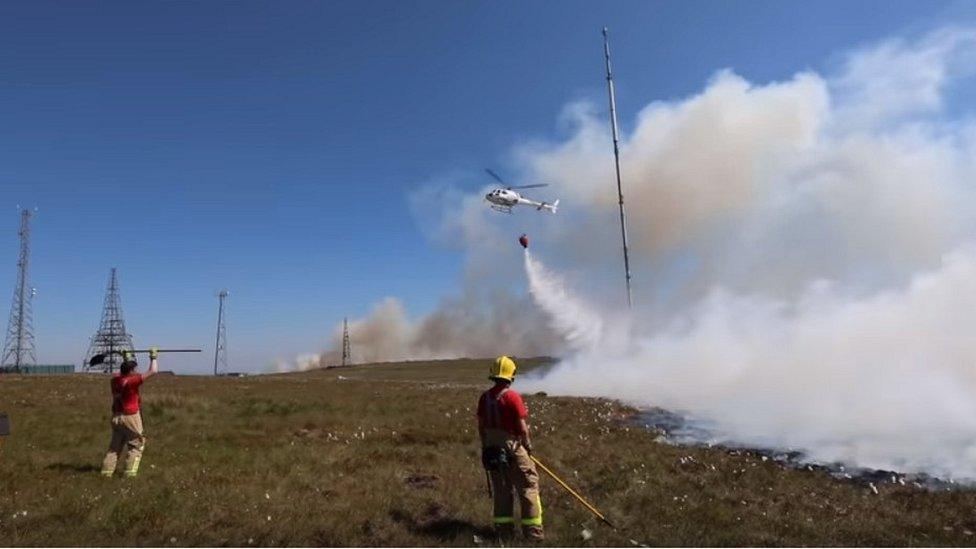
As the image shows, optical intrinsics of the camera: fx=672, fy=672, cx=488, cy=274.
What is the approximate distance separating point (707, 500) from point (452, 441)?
9.02m

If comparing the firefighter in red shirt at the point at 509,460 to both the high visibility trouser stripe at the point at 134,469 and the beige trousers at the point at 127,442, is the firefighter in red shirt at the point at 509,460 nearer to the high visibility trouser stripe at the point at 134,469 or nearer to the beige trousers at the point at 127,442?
the high visibility trouser stripe at the point at 134,469

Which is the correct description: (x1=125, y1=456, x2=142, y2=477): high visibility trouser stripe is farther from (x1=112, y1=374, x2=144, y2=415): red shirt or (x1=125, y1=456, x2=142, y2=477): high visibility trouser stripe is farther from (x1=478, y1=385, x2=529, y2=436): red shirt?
(x1=478, y1=385, x2=529, y2=436): red shirt

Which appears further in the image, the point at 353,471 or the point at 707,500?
the point at 353,471

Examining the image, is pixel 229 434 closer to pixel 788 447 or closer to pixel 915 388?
pixel 788 447

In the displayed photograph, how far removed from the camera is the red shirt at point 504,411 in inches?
430

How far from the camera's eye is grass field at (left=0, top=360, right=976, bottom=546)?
10.9 m

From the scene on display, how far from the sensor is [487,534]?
1104 centimetres

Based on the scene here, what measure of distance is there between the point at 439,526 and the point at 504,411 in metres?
2.37

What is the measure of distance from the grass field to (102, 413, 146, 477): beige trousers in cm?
39

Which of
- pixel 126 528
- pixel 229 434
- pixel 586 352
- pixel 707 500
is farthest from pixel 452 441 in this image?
pixel 586 352

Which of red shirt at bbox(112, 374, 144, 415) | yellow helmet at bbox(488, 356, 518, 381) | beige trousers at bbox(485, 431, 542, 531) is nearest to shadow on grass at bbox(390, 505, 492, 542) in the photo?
beige trousers at bbox(485, 431, 542, 531)

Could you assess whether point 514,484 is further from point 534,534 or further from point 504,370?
point 504,370

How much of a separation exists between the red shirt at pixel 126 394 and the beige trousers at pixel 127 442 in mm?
137

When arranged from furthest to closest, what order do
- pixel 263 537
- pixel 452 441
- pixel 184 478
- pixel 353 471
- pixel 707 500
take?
pixel 452 441
pixel 353 471
pixel 184 478
pixel 707 500
pixel 263 537
